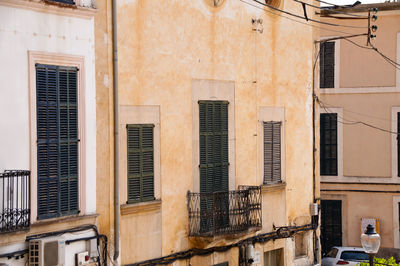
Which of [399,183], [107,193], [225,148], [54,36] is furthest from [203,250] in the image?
[399,183]

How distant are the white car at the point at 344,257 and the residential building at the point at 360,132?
3.41 meters

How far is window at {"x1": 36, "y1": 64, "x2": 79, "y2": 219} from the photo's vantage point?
41.7 ft

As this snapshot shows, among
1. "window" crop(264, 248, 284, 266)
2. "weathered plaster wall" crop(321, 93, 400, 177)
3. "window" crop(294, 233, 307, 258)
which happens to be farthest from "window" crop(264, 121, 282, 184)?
"weathered plaster wall" crop(321, 93, 400, 177)

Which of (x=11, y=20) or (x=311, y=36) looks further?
(x=311, y=36)

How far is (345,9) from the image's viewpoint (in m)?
29.3

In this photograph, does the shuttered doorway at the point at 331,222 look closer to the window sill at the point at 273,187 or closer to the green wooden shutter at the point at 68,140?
the window sill at the point at 273,187

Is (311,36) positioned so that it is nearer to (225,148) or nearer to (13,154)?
(225,148)

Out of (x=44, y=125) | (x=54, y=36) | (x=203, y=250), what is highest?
(x=54, y=36)

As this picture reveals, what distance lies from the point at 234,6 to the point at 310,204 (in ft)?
21.2

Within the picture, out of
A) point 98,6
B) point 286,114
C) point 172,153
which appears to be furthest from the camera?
point 286,114

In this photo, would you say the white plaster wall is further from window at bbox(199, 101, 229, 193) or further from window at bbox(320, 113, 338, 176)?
window at bbox(320, 113, 338, 176)

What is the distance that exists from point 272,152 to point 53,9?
841 cm

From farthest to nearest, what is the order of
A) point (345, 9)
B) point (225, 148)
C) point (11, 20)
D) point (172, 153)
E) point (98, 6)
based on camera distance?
point (345, 9)
point (225, 148)
point (172, 153)
point (98, 6)
point (11, 20)

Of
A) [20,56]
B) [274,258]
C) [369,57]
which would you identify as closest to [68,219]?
[20,56]
